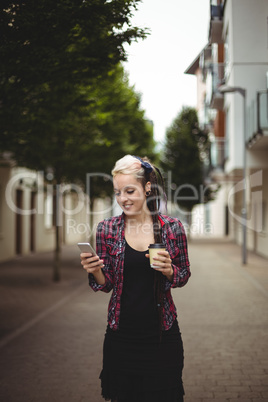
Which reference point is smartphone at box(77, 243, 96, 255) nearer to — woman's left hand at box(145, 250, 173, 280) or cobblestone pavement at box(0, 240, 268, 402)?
woman's left hand at box(145, 250, 173, 280)

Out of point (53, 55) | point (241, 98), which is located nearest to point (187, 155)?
point (241, 98)

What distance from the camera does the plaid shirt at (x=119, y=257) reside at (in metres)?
2.98

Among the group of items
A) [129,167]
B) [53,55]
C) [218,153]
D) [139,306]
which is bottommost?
[139,306]

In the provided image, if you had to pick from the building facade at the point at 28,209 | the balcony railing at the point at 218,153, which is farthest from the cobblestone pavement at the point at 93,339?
the balcony railing at the point at 218,153

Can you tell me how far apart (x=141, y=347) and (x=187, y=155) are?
112 feet

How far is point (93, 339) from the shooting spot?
23.1 ft

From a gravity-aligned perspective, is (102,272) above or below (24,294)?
above

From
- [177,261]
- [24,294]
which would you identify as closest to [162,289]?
[177,261]

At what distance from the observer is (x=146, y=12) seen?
17.5 ft

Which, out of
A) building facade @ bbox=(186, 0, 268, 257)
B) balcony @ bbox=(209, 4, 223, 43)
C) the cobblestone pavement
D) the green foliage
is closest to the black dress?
the cobblestone pavement

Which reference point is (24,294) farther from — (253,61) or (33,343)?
(253,61)

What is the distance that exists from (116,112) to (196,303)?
28.5 ft

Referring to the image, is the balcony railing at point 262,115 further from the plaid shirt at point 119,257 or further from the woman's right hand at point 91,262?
the woman's right hand at point 91,262

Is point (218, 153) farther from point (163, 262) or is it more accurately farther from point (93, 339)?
point (163, 262)
